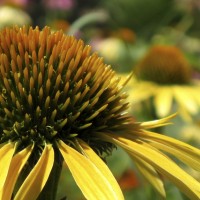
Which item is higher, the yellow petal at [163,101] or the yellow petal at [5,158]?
the yellow petal at [163,101]

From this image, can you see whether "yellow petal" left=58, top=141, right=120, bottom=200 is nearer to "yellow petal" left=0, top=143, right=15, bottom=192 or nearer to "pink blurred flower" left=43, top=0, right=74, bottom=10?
"yellow petal" left=0, top=143, right=15, bottom=192

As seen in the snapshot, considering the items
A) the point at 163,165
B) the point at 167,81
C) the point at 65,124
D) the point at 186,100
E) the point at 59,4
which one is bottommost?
the point at 163,165

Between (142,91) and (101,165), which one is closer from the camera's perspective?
(101,165)

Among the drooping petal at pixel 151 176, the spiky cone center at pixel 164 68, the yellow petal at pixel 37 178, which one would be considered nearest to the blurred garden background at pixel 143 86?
the spiky cone center at pixel 164 68

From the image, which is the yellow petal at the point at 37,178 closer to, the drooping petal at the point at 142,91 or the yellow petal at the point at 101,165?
the yellow petal at the point at 101,165

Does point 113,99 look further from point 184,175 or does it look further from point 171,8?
point 171,8

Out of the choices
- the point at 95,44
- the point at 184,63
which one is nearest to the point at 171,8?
the point at 95,44

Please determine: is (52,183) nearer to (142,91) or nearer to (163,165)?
(163,165)

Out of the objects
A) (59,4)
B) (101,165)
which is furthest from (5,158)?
(59,4)
